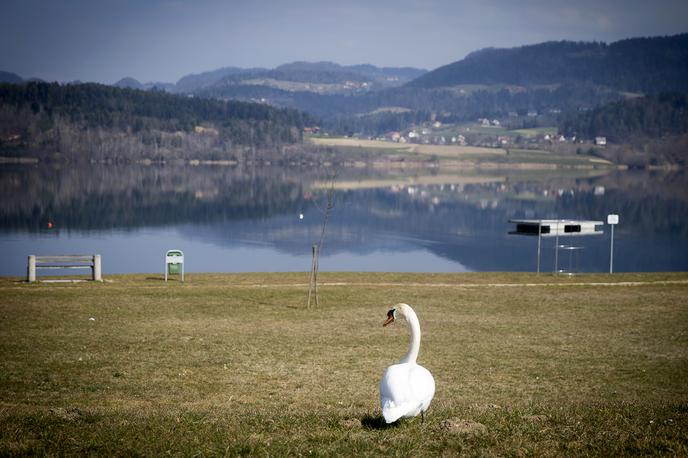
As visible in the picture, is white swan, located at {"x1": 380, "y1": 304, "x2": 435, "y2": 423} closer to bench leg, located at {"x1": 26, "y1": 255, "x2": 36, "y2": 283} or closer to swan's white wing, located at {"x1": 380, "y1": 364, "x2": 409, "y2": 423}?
swan's white wing, located at {"x1": 380, "y1": 364, "x2": 409, "y2": 423}

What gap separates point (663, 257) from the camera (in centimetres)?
5972

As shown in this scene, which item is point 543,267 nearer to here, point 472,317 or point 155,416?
point 472,317

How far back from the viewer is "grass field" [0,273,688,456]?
9.55 m

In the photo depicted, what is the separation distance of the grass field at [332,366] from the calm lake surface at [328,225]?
2221 cm

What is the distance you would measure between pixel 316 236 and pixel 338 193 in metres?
Answer: 57.3

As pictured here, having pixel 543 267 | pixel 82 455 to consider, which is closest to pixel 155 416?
pixel 82 455

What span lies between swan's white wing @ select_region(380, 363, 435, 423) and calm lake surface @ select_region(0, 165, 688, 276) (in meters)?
40.1

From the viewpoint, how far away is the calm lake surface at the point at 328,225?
55719mm

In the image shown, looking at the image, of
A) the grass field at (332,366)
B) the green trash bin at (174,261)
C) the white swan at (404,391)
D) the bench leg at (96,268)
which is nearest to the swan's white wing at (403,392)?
the white swan at (404,391)

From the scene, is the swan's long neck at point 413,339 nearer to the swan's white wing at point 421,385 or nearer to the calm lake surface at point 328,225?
the swan's white wing at point 421,385

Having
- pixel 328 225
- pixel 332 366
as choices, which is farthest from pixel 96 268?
pixel 328 225

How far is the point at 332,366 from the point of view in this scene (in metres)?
17.0

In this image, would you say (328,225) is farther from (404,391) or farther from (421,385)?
(404,391)

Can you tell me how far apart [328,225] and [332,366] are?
65502 millimetres
